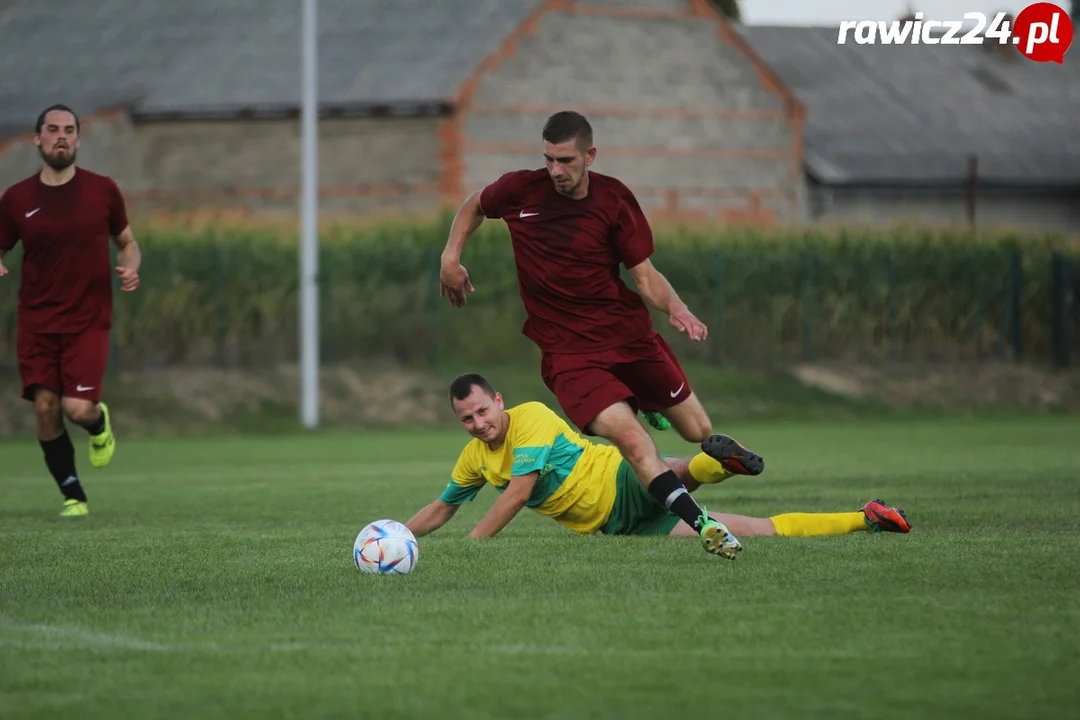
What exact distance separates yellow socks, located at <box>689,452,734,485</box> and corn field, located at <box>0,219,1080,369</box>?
1972 centimetres

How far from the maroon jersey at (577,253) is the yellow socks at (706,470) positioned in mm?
763

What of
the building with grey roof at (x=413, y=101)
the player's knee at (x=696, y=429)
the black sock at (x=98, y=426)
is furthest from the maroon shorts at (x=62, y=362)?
the building with grey roof at (x=413, y=101)

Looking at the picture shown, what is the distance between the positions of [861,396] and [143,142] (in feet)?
58.7

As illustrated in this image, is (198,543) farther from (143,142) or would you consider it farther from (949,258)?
(143,142)

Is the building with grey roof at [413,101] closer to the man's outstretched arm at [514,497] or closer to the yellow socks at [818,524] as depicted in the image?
the yellow socks at [818,524]

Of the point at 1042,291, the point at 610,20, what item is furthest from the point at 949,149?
the point at 1042,291

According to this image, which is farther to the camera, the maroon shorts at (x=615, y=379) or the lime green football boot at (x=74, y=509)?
the lime green football boot at (x=74, y=509)

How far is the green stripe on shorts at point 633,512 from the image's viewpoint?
10195 millimetres

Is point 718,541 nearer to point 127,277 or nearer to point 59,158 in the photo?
point 127,277

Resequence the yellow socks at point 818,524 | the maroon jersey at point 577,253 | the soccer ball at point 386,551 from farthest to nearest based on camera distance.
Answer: the yellow socks at point 818,524, the maroon jersey at point 577,253, the soccer ball at point 386,551

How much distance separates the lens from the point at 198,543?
35.0ft

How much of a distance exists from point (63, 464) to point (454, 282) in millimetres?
4295

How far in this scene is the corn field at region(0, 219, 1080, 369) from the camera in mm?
30281

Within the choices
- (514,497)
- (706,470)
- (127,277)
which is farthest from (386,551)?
(127,277)
